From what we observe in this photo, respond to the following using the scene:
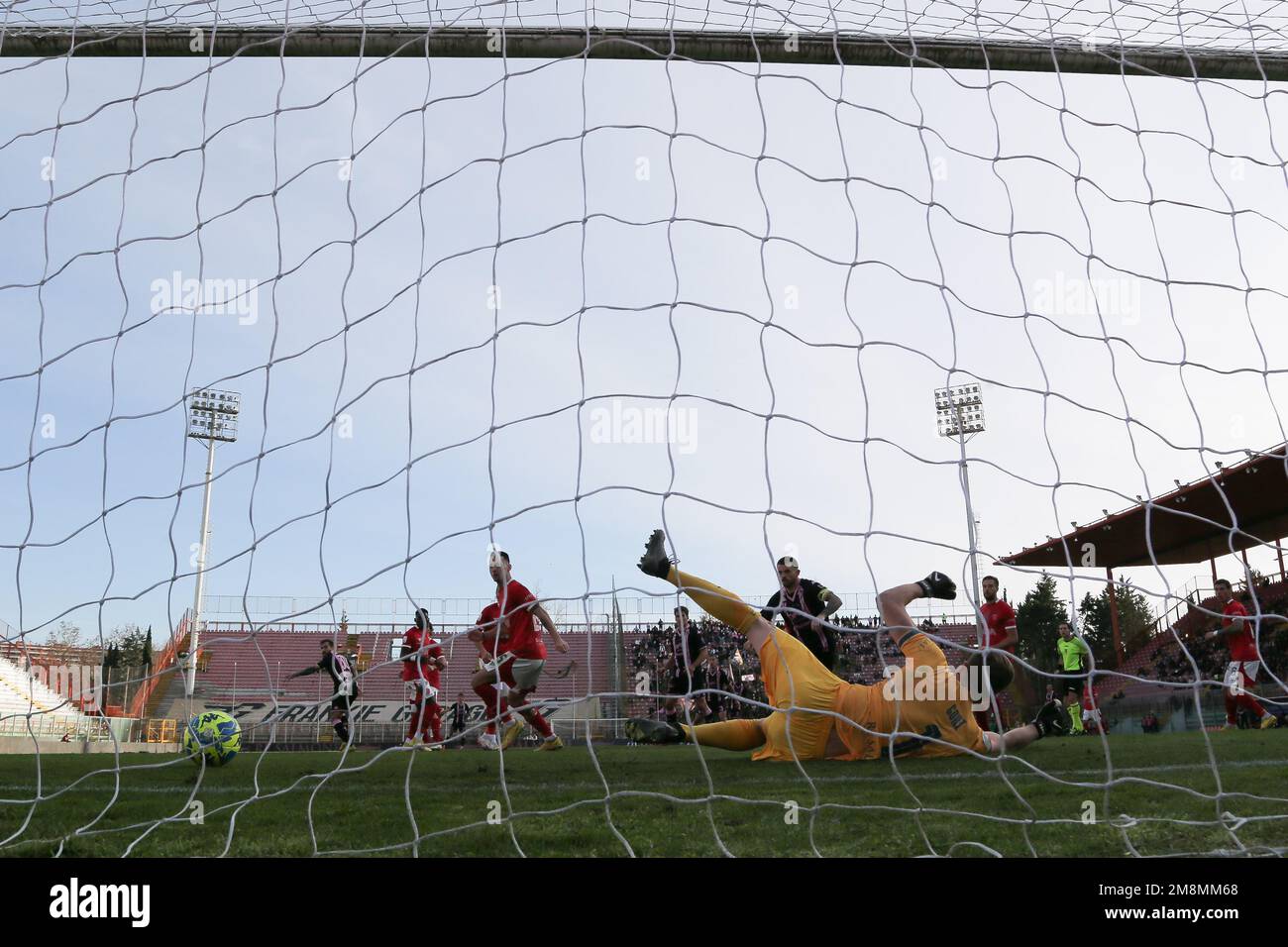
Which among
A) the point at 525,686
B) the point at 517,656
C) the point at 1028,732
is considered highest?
the point at 517,656

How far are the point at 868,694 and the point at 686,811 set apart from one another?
5.14 ft

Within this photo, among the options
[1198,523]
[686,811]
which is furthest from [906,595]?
[1198,523]

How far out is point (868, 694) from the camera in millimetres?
4656

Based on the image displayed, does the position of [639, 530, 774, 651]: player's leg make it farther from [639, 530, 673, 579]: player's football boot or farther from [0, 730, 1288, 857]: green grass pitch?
[0, 730, 1288, 857]: green grass pitch

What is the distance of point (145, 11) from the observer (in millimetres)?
4035

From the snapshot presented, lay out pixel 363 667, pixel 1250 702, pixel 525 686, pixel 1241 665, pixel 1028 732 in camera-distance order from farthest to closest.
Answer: pixel 363 667 < pixel 1250 702 < pixel 1241 665 < pixel 525 686 < pixel 1028 732

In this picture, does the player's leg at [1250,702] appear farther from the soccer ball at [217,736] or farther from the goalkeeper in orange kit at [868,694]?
the soccer ball at [217,736]

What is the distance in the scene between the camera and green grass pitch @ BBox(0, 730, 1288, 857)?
2773 mm

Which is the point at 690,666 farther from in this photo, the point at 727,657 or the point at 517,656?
the point at 727,657

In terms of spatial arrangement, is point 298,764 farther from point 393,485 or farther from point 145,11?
point 145,11

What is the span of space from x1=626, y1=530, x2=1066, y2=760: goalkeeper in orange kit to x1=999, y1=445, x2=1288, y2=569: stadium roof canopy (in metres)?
0.63

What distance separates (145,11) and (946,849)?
463 cm

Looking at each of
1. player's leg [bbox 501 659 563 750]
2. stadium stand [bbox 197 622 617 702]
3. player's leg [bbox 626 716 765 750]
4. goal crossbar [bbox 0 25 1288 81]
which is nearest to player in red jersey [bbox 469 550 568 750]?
player's leg [bbox 501 659 563 750]

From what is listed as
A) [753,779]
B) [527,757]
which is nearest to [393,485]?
[753,779]
